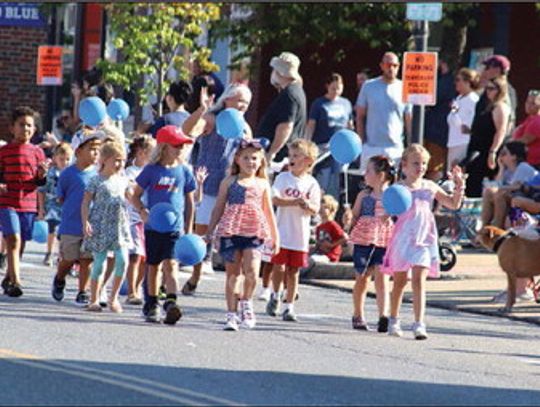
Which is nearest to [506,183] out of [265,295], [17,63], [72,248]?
[265,295]

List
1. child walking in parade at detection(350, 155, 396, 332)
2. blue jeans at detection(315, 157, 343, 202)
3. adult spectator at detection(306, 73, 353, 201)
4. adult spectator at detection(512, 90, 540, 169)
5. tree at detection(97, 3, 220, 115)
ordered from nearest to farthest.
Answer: child walking in parade at detection(350, 155, 396, 332) < adult spectator at detection(512, 90, 540, 169) < blue jeans at detection(315, 157, 343, 202) < adult spectator at detection(306, 73, 353, 201) < tree at detection(97, 3, 220, 115)

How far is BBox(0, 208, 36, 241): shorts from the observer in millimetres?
16453

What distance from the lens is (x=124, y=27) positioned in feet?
99.0

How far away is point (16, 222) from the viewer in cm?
1650

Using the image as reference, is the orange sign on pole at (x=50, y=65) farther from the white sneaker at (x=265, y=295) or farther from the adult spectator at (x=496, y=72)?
the white sneaker at (x=265, y=295)

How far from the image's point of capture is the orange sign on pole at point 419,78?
69.9 ft

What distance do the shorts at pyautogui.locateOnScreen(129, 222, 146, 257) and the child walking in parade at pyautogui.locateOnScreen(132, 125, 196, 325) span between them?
0.90 m

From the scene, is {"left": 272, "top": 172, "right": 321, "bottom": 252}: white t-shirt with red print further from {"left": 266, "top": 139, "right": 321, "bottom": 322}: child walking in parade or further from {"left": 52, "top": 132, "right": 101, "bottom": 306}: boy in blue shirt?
{"left": 52, "top": 132, "right": 101, "bottom": 306}: boy in blue shirt

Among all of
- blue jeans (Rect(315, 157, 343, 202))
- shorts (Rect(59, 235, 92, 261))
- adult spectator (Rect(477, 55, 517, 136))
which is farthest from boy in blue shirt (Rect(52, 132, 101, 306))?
adult spectator (Rect(477, 55, 517, 136))

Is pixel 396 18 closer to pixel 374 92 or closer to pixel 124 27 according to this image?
pixel 124 27

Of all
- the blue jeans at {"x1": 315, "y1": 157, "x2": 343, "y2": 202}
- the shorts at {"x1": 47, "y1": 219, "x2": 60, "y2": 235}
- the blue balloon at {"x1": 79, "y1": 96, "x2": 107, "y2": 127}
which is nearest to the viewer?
the blue balloon at {"x1": 79, "y1": 96, "x2": 107, "y2": 127}

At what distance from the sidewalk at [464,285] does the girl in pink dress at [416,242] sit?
1960mm

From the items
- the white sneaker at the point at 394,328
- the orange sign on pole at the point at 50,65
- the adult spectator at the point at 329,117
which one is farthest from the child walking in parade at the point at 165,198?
the orange sign on pole at the point at 50,65

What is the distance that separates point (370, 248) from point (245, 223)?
1052 mm
